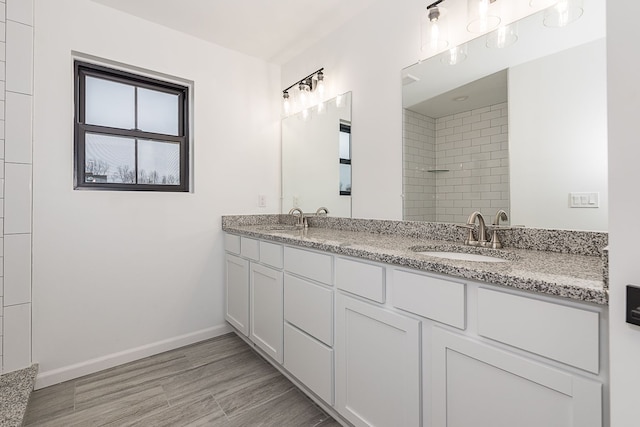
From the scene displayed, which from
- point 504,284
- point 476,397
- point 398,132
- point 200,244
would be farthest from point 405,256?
point 200,244

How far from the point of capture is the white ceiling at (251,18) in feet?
6.61

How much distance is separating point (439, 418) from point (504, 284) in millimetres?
541

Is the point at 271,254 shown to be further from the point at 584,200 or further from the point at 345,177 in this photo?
the point at 584,200

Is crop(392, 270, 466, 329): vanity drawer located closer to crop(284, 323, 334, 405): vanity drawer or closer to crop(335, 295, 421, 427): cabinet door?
crop(335, 295, 421, 427): cabinet door

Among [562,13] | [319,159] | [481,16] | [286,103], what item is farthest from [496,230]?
[286,103]

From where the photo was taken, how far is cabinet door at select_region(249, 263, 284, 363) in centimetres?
184

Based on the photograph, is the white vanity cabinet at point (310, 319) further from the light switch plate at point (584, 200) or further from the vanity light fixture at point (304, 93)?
the vanity light fixture at point (304, 93)

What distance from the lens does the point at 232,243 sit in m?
2.41

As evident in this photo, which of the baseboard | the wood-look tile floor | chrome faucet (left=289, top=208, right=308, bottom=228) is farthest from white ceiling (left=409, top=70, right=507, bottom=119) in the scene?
the baseboard

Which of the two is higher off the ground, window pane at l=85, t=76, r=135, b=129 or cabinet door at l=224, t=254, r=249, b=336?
window pane at l=85, t=76, r=135, b=129

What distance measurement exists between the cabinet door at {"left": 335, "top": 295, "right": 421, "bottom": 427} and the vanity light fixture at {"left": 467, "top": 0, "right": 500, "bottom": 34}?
1.44 meters

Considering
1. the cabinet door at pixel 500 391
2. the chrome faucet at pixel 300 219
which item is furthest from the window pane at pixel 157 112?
the cabinet door at pixel 500 391

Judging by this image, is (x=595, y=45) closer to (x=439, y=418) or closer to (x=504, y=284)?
(x=504, y=284)

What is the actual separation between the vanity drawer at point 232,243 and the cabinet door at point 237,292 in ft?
0.17
